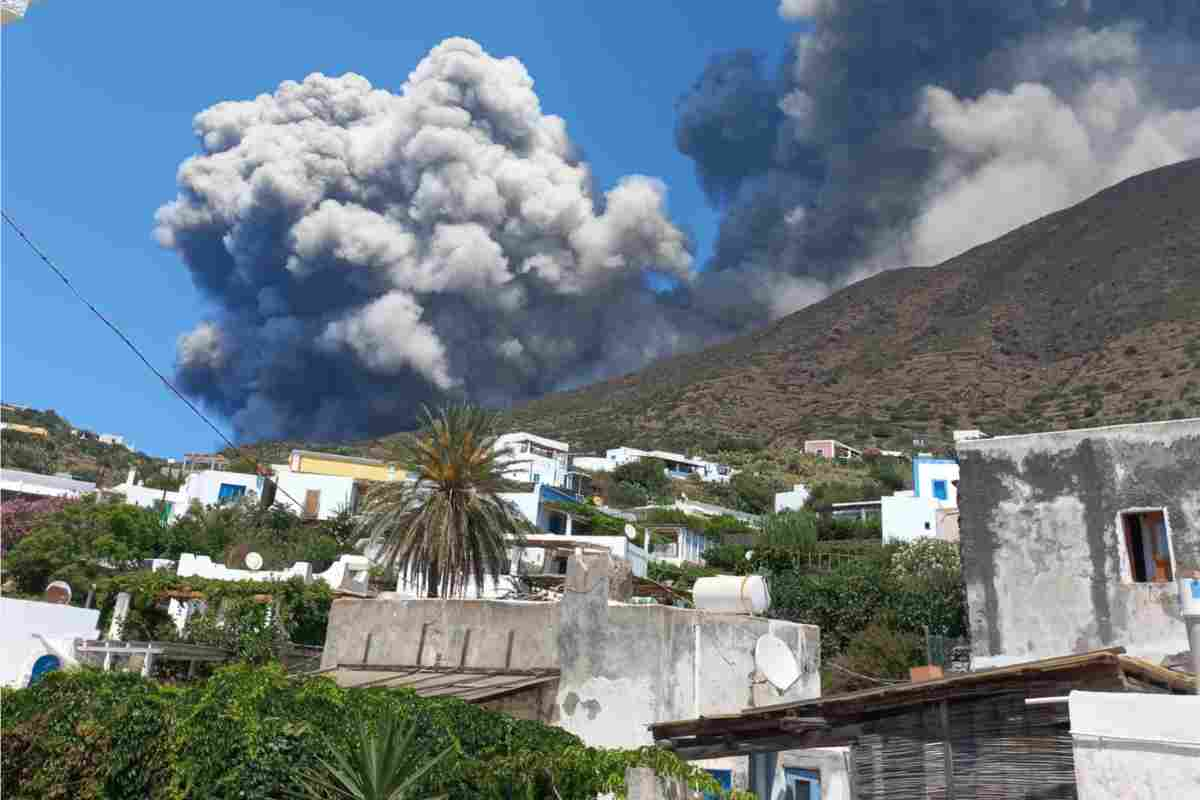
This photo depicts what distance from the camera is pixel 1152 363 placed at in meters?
87.8

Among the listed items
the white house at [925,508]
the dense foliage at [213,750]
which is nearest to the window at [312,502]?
the white house at [925,508]

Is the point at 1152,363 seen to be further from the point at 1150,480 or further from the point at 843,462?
the point at 1150,480

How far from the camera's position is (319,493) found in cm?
6512

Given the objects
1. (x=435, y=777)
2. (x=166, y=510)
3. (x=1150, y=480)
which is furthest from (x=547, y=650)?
(x=166, y=510)

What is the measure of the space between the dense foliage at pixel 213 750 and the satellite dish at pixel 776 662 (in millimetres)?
6316

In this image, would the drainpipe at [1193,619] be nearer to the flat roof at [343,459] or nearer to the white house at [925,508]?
the white house at [925,508]

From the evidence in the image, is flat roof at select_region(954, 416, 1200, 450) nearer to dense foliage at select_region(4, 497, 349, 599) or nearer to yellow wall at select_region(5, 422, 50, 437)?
dense foliage at select_region(4, 497, 349, 599)

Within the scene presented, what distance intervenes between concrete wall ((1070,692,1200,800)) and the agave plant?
662 cm

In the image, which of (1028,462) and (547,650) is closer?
(547,650)

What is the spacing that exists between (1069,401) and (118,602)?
84.9 meters

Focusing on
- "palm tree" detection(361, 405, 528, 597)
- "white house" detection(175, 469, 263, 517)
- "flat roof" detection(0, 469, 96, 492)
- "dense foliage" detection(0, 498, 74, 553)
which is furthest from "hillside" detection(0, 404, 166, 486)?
"palm tree" detection(361, 405, 528, 597)

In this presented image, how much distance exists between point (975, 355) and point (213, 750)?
378 ft

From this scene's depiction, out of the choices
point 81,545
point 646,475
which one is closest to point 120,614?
point 81,545

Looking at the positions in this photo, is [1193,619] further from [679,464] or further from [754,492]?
[679,464]
